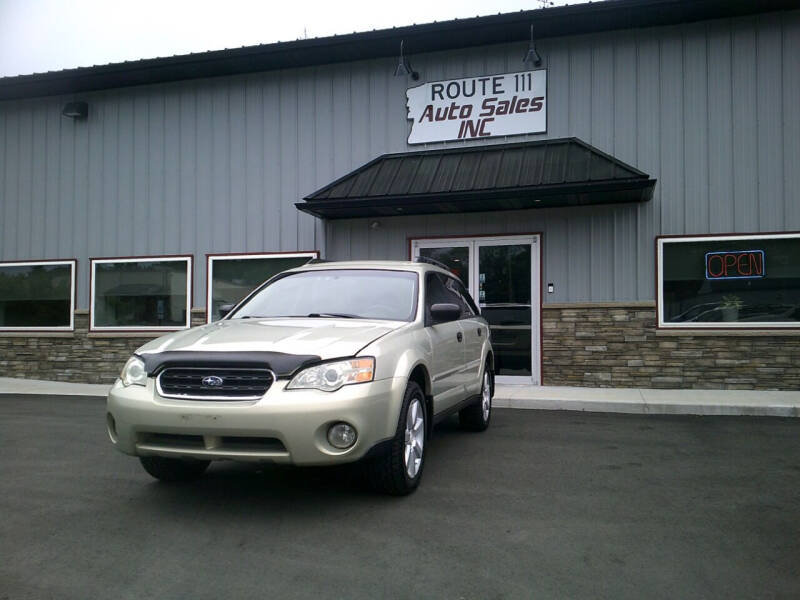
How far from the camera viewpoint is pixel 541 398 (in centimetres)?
940

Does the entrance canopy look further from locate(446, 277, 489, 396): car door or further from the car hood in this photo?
the car hood

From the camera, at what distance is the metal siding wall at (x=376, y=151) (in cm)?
1028

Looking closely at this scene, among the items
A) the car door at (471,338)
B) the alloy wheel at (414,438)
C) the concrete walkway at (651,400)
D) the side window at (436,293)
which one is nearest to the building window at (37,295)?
the concrete walkway at (651,400)

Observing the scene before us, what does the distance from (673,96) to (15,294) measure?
12466 millimetres

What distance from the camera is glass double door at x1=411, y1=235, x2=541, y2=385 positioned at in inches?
435

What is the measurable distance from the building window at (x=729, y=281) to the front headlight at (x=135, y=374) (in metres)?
8.08

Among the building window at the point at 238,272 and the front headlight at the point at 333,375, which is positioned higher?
the building window at the point at 238,272

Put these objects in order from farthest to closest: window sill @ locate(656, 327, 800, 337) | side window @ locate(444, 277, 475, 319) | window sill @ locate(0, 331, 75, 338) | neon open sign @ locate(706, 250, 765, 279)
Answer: window sill @ locate(0, 331, 75, 338)
neon open sign @ locate(706, 250, 765, 279)
window sill @ locate(656, 327, 800, 337)
side window @ locate(444, 277, 475, 319)

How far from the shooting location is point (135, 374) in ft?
14.9

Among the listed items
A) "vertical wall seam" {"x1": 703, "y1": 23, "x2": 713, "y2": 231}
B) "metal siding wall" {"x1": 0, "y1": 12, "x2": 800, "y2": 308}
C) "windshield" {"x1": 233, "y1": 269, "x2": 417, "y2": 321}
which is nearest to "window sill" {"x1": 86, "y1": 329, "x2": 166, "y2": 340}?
"metal siding wall" {"x1": 0, "y1": 12, "x2": 800, "y2": 308}

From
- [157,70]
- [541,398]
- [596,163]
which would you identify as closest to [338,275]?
[541,398]

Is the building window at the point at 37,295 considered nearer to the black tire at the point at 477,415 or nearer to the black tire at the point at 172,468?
the black tire at the point at 477,415

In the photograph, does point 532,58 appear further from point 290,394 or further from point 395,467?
point 290,394

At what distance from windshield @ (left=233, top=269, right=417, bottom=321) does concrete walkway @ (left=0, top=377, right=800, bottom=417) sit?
418 centimetres
